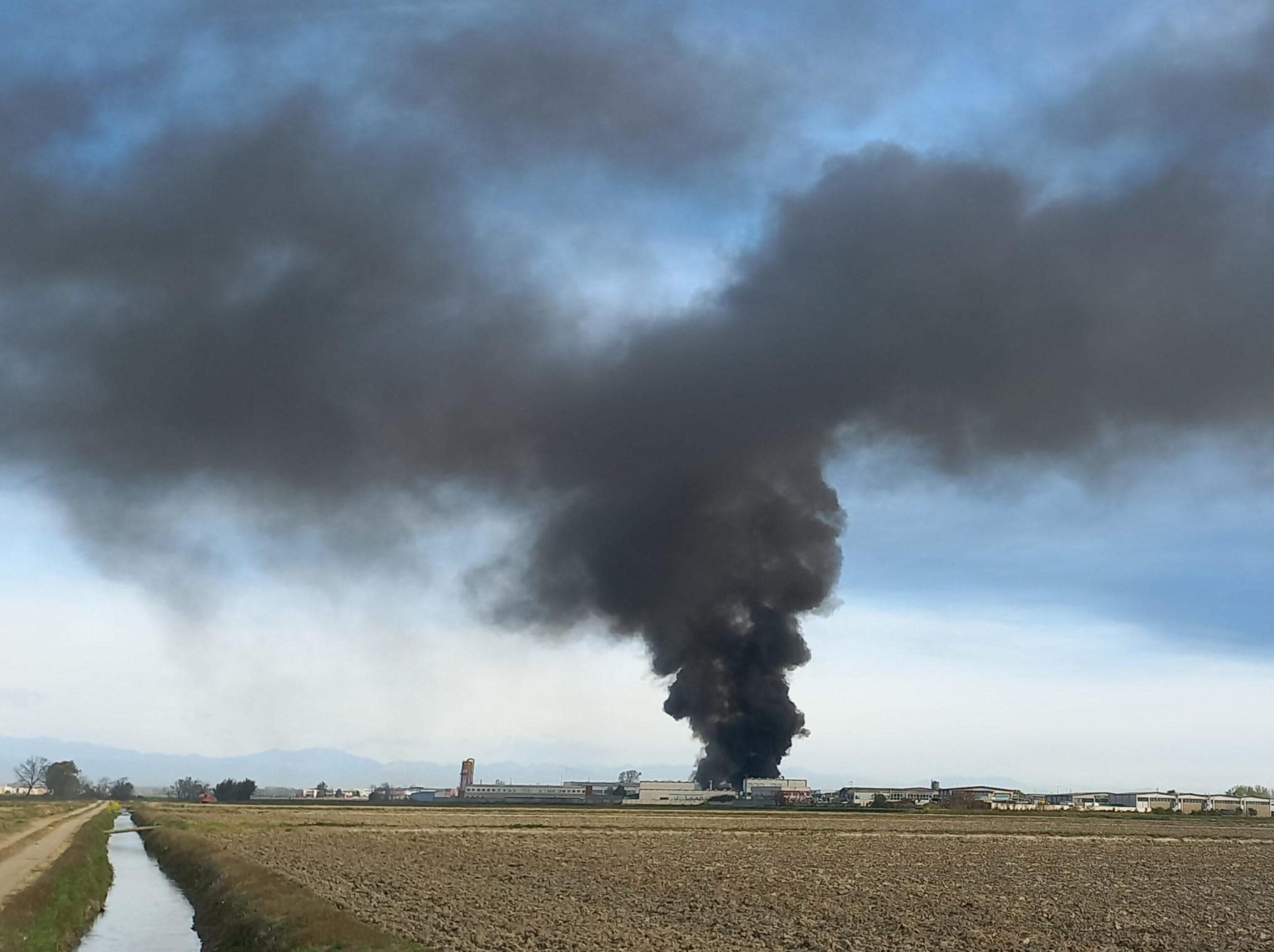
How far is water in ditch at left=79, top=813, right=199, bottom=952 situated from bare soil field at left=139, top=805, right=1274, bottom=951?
446 centimetres

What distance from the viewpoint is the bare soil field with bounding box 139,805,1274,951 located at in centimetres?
3066

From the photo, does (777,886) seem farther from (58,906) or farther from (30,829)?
(30,829)

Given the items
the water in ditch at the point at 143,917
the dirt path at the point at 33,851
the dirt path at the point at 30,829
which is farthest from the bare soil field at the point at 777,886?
the dirt path at the point at 30,829

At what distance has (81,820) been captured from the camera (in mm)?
119438

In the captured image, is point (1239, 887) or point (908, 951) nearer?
point (908, 951)

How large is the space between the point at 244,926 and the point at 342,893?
5.81 m

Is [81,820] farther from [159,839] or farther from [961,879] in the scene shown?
[961,879]

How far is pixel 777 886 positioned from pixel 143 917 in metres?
24.3

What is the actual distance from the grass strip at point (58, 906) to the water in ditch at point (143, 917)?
59 centimetres

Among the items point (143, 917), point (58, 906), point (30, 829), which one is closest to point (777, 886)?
point (143, 917)

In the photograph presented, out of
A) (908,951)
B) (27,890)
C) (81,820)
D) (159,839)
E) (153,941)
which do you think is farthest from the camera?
(81,820)

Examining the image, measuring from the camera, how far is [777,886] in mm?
44375

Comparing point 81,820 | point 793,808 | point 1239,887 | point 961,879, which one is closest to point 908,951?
point 961,879

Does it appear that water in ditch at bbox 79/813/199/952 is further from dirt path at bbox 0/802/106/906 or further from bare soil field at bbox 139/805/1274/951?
bare soil field at bbox 139/805/1274/951
